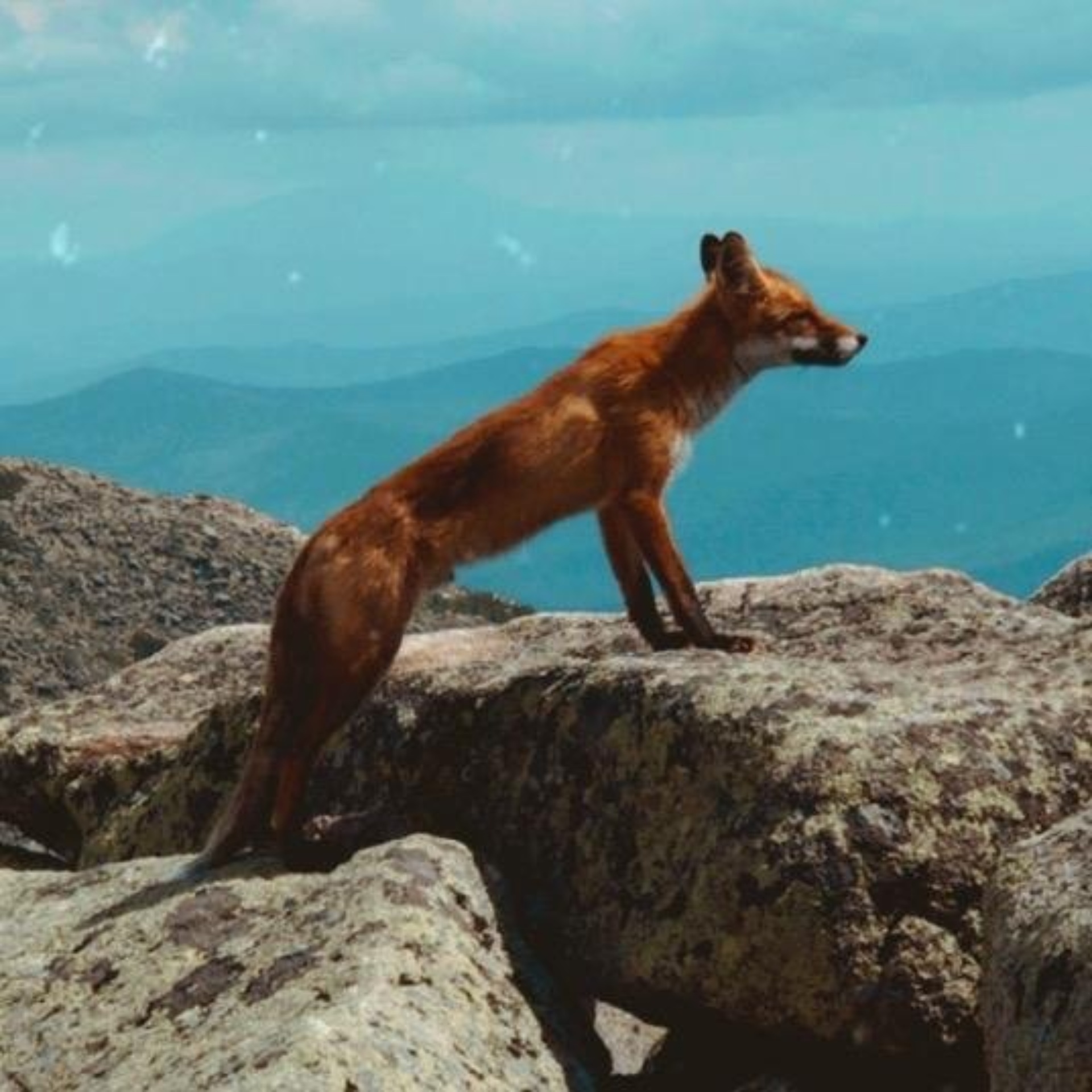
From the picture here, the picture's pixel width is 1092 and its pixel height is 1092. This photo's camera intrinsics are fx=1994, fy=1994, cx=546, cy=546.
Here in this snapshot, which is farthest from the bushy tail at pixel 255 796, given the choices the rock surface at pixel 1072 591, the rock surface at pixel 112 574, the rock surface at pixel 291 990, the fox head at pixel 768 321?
the rock surface at pixel 112 574

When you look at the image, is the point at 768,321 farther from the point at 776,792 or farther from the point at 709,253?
the point at 776,792

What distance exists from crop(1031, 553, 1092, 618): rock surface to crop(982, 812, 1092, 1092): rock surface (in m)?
8.06

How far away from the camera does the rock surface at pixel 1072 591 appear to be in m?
17.7

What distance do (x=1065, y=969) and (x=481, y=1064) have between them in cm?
315

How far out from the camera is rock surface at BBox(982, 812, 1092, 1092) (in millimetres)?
8664

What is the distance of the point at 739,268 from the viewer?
49.3 ft

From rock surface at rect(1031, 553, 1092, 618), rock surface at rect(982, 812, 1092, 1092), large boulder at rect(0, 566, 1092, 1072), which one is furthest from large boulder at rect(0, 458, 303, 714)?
rock surface at rect(982, 812, 1092, 1092)

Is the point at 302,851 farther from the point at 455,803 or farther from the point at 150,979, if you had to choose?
the point at 150,979

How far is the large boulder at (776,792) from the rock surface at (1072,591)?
10.2ft

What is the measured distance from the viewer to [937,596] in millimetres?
14602

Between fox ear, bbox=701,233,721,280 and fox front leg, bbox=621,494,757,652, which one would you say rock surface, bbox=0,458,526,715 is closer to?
fox ear, bbox=701,233,721,280

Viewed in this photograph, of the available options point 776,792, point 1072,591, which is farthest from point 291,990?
point 1072,591

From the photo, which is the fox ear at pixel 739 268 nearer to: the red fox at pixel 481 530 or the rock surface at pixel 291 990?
the red fox at pixel 481 530

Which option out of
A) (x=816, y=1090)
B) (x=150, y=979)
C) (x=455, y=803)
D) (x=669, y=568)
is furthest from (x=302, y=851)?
(x=816, y=1090)
